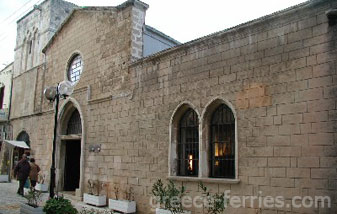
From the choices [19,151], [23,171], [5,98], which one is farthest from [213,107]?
[5,98]

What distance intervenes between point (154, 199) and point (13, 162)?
35.5 feet

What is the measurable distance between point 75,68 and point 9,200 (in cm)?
518

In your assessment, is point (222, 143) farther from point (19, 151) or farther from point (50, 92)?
point (19, 151)

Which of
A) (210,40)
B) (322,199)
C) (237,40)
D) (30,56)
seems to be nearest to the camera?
(322,199)

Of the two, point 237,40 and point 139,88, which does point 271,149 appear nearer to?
point 237,40

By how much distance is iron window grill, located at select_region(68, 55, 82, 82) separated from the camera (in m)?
12.9

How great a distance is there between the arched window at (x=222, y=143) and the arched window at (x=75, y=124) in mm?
6446

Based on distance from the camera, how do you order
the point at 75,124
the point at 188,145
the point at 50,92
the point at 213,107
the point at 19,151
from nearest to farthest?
the point at 213,107 < the point at 188,145 < the point at 50,92 < the point at 75,124 < the point at 19,151

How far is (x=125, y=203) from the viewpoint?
905cm

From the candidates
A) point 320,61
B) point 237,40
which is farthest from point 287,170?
point 237,40

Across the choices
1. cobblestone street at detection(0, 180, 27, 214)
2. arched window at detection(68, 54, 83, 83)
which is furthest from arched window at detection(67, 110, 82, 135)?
cobblestone street at detection(0, 180, 27, 214)

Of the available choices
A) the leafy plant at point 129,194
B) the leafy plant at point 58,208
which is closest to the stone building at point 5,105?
the leafy plant at point 129,194

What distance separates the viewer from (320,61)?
6.06m

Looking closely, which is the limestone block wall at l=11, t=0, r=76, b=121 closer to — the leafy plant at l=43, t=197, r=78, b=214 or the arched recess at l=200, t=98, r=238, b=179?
the leafy plant at l=43, t=197, r=78, b=214
